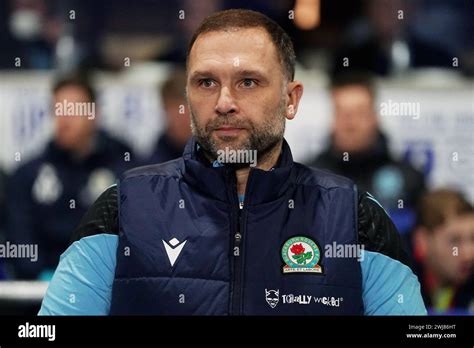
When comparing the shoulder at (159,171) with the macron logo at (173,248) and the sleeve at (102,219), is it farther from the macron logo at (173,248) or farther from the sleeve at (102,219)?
the macron logo at (173,248)

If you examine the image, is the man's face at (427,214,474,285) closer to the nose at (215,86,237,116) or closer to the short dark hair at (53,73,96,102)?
the nose at (215,86,237,116)

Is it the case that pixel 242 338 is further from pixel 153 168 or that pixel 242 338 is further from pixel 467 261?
pixel 467 261

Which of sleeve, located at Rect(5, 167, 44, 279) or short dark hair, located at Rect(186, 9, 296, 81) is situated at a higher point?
short dark hair, located at Rect(186, 9, 296, 81)

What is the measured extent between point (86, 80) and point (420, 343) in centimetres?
159

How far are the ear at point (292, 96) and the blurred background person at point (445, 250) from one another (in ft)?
3.02

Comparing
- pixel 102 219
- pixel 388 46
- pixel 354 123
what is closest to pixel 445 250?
pixel 354 123

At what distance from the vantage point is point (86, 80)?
3.19m

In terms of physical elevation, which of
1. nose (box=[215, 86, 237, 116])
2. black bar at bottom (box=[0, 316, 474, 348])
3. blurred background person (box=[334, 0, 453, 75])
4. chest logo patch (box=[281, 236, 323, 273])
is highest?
blurred background person (box=[334, 0, 453, 75])

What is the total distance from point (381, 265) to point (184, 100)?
1188 millimetres

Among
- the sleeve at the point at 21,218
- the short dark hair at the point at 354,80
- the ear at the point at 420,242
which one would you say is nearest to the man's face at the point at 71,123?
the sleeve at the point at 21,218

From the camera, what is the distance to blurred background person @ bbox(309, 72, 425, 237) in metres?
3.07

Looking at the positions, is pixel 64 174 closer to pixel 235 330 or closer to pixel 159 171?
pixel 159 171

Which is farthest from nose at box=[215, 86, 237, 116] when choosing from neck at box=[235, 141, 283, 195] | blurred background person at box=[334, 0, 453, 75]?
blurred background person at box=[334, 0, 453, 75]

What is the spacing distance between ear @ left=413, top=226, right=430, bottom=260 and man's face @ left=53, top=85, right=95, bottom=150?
1275 mm
